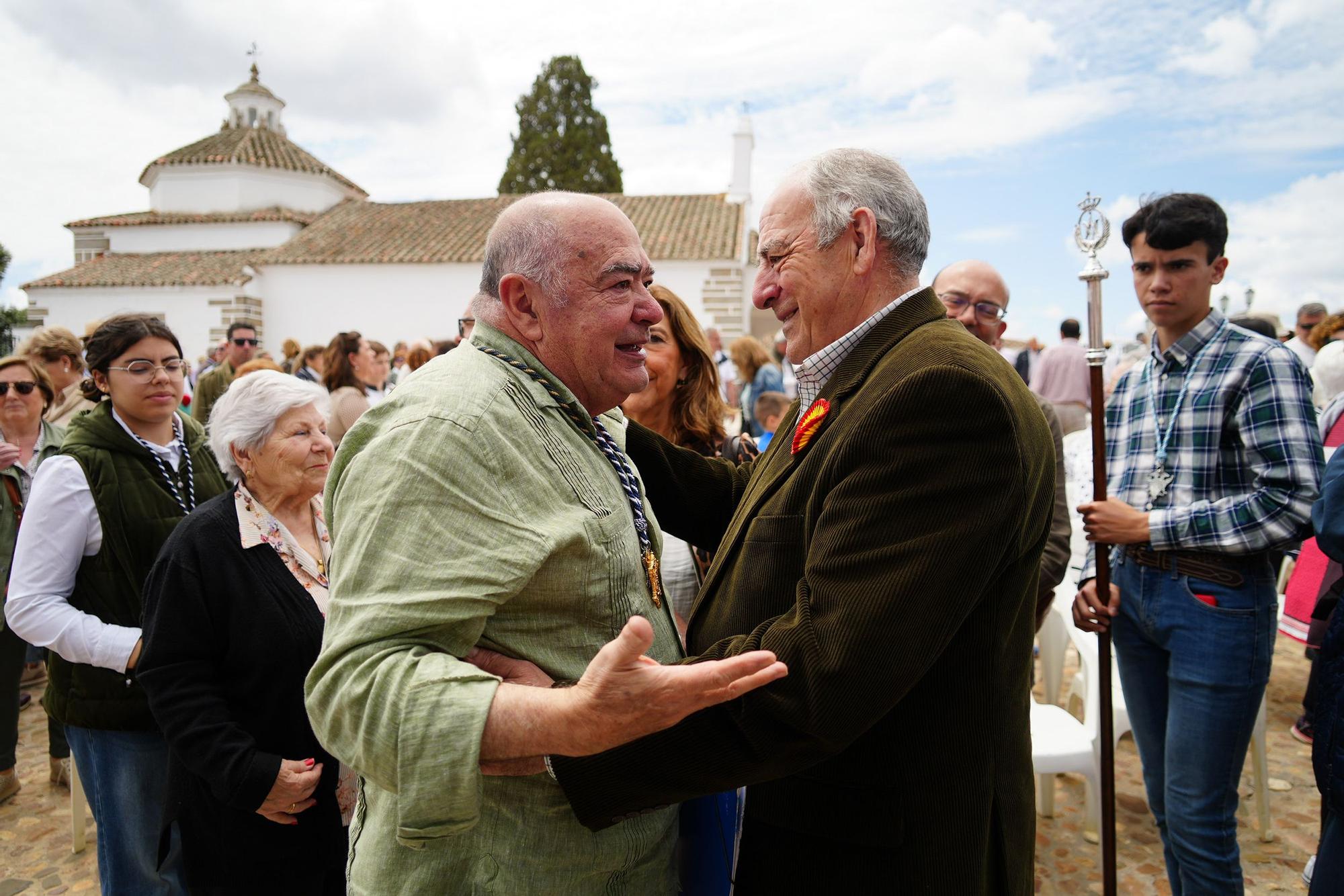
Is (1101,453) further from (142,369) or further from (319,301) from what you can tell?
(319,301)

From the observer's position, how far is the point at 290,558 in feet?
8.62

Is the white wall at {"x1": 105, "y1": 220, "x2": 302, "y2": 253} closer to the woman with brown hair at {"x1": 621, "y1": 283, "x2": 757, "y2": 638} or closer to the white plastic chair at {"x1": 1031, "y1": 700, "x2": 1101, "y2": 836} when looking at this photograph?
the woman with brown hair at {"x1": 621, "y1": 283, "x2": 757, "y2": 638}

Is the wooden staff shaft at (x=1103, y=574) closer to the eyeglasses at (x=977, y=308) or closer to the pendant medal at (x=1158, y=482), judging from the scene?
the pendant medal at (x=1158, y=482)

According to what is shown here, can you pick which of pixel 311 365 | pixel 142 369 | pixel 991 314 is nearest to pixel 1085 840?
pixel 991 314

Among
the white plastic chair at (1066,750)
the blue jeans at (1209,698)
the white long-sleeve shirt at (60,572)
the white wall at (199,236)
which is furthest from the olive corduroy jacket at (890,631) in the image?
the white wall at (199,236)

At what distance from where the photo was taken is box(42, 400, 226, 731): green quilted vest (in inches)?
114

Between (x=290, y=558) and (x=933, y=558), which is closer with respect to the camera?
(x=933, y=558)

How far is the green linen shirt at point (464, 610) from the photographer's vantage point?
48.6 inches

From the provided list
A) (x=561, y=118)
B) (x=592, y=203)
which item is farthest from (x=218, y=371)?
(x=561, y=118)

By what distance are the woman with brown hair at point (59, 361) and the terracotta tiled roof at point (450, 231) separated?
709 inches

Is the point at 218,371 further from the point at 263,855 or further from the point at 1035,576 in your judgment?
the point at 1035,576

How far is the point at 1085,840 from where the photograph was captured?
4.02 meters

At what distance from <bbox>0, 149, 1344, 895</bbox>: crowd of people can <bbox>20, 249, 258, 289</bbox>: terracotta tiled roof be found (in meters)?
24.9

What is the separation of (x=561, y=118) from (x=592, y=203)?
114 feet
